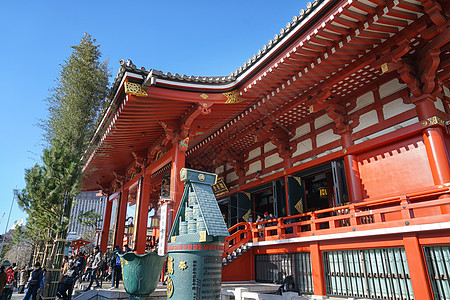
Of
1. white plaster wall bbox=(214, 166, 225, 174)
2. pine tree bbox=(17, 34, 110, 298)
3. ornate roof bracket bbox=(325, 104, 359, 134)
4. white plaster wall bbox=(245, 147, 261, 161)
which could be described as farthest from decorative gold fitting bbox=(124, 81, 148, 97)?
white plaster wall bbox=(214, 166, 225, 174)

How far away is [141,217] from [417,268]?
9937 mm

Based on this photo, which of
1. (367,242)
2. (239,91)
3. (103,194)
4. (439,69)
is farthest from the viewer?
(103,194)

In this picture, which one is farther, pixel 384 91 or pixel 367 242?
pixel 384 91

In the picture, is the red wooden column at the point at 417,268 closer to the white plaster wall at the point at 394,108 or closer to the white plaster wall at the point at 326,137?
the white plaster wall at the point at 394,108

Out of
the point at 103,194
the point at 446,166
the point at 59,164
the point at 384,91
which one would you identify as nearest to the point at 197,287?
the point at 59,164

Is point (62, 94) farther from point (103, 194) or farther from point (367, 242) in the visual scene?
point (103, 194)

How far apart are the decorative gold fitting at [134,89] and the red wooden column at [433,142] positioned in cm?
753

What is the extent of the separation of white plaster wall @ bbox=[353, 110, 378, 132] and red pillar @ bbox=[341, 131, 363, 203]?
42 centimetres

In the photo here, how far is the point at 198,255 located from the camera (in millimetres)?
3916

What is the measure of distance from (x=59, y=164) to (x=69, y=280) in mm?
3392

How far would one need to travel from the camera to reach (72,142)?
7965 millimetres

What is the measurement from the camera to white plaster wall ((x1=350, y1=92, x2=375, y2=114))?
912 cm

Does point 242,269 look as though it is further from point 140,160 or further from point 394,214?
point 140,160

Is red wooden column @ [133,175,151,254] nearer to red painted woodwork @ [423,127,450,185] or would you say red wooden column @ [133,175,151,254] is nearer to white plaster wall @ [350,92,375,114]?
white plaster wall @ [350,92,375,114]
